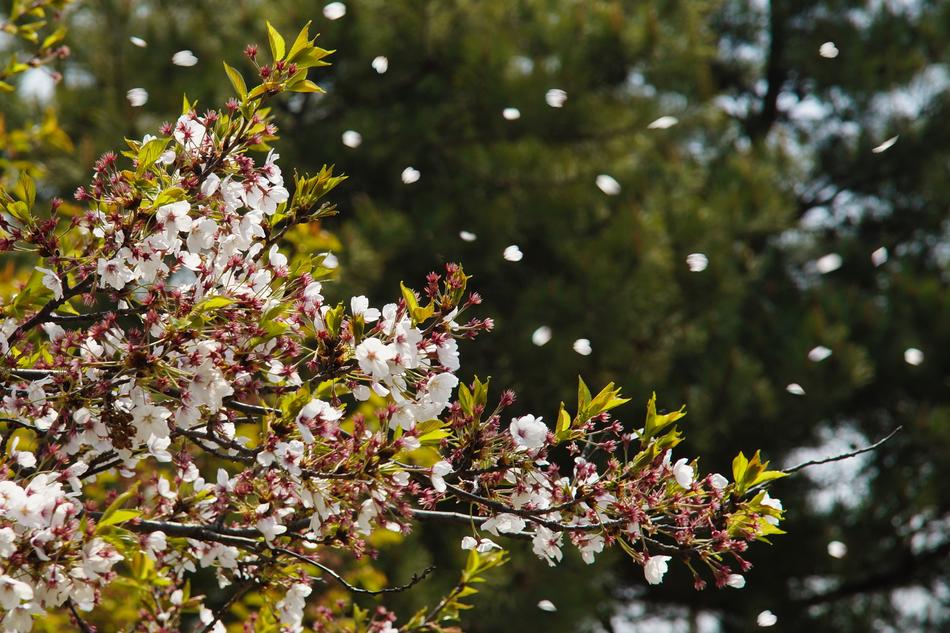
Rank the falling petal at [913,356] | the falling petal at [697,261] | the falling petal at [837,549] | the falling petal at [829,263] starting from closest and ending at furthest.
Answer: the falling petal at [697,261], the falling petal at [837,549], the falling petal at [913,356], the falling petal at [829,263]

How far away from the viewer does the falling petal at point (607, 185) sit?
6.36 m

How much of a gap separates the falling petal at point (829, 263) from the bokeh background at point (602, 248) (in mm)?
23

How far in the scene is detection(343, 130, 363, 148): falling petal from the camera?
18.1ft

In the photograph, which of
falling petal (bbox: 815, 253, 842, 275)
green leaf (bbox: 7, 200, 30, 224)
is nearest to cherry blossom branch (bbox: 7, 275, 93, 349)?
green leaf (bbox: 7, 200, 30, 224)

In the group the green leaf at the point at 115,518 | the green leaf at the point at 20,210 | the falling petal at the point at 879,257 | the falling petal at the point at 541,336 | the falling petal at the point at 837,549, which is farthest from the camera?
the falling petal at the point at 879,257

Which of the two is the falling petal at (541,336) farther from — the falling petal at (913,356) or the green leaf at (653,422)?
the green leaf at (653,422)

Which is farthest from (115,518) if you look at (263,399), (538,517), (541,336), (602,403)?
(541,336)

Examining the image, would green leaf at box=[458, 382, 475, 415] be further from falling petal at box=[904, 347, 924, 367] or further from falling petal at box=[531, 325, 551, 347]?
falling petal at box=[904, 347, 924, 367]

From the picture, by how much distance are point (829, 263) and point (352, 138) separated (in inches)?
170

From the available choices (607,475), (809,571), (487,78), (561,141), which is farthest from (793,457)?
(607,475)

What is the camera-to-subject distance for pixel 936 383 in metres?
7.54

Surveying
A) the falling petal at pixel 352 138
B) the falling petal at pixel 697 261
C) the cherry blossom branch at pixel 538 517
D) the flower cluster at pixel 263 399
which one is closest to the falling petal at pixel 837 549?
the falling petal at pixel 697 261

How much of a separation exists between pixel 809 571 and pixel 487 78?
395 cm

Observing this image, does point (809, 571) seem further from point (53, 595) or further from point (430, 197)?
point (53, 595)
